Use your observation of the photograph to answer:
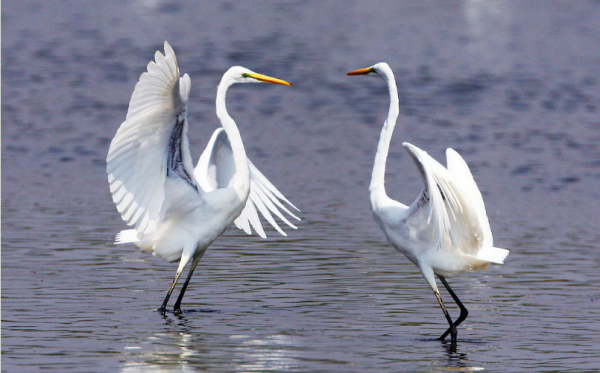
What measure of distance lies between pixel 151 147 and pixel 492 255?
313 centimetres

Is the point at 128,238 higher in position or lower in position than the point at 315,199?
higher

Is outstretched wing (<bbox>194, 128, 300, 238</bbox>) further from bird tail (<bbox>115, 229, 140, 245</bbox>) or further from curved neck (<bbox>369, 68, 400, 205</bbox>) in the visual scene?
curved neck (<bbox>369, 68, 400, 205</bbox>)

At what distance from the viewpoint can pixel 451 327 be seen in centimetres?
791

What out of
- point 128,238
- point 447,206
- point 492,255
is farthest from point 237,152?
point 492,255

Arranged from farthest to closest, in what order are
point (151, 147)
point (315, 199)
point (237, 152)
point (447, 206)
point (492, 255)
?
point (315, 199)
point (237, 152)
point (151, 147)
point (492, 255)
point (447, 206)

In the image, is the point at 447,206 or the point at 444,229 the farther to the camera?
the point at 447,206

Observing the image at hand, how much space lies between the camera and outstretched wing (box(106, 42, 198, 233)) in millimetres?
8352

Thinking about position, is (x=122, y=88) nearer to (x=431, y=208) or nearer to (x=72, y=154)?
(x=72, y=154)

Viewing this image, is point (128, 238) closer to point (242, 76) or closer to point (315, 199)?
point (242, 76)

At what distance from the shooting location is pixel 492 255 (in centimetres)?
841

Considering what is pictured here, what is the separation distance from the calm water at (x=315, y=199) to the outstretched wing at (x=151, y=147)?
3.00 feet

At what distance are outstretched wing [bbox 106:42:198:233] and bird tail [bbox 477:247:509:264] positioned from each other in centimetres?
267

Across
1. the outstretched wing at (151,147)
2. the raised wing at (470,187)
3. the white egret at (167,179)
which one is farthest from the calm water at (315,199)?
the outstretched wing at (151,147)

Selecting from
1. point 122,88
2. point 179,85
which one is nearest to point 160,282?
point 179,85
